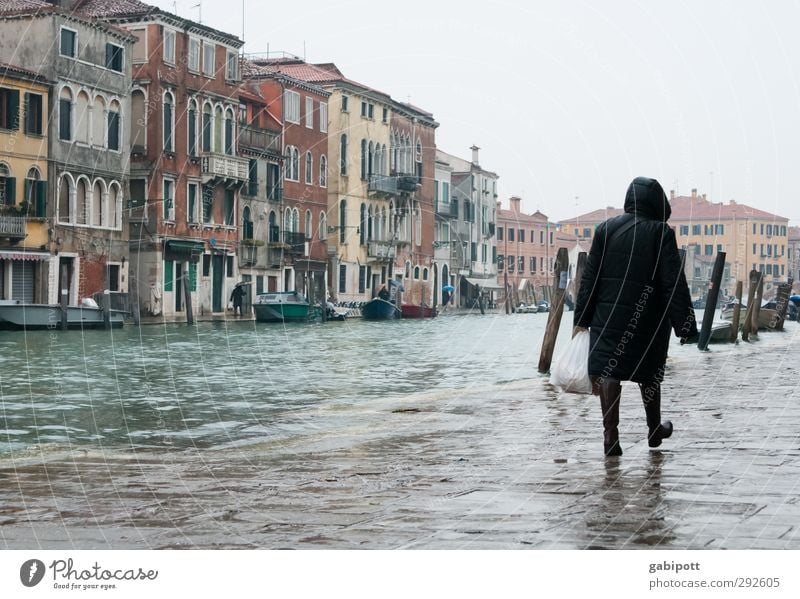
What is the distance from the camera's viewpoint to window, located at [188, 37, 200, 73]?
48.9 metres

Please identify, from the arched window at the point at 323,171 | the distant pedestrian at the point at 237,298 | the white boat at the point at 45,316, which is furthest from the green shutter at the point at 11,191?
the arched window at the point at 323,171

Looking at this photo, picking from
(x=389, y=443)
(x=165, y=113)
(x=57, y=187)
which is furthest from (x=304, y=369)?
(x=165, y=113)

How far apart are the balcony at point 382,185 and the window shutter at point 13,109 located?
43.6ft

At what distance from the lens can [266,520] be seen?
5.57 metres

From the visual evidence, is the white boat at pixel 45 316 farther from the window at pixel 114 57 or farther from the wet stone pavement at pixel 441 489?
the wet stone pavement at pixel 441 489

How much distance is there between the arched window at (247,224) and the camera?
2144 inches

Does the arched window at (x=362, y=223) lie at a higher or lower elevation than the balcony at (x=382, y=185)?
lower

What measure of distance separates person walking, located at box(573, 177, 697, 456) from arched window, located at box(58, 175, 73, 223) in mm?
36872

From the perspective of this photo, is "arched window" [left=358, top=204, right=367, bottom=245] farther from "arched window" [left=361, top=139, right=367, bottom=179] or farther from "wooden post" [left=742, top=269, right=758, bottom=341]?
"wooden post" [left=742, top=269, right=758, bottom=341]

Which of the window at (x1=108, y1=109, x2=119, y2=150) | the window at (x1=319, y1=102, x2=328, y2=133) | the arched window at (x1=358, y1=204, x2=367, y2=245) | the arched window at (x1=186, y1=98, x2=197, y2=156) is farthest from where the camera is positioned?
the window at (x1=319, y1=102, x2=328, y2=133)

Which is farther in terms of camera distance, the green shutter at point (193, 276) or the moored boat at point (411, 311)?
the moored boat at point (411, 311)

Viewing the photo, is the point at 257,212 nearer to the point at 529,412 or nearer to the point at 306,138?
the point at 306,138

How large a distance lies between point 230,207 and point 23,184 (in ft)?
44.3

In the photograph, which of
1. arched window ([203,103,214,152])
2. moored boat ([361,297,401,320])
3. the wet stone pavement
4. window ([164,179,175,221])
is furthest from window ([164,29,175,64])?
the wet stone pavement
